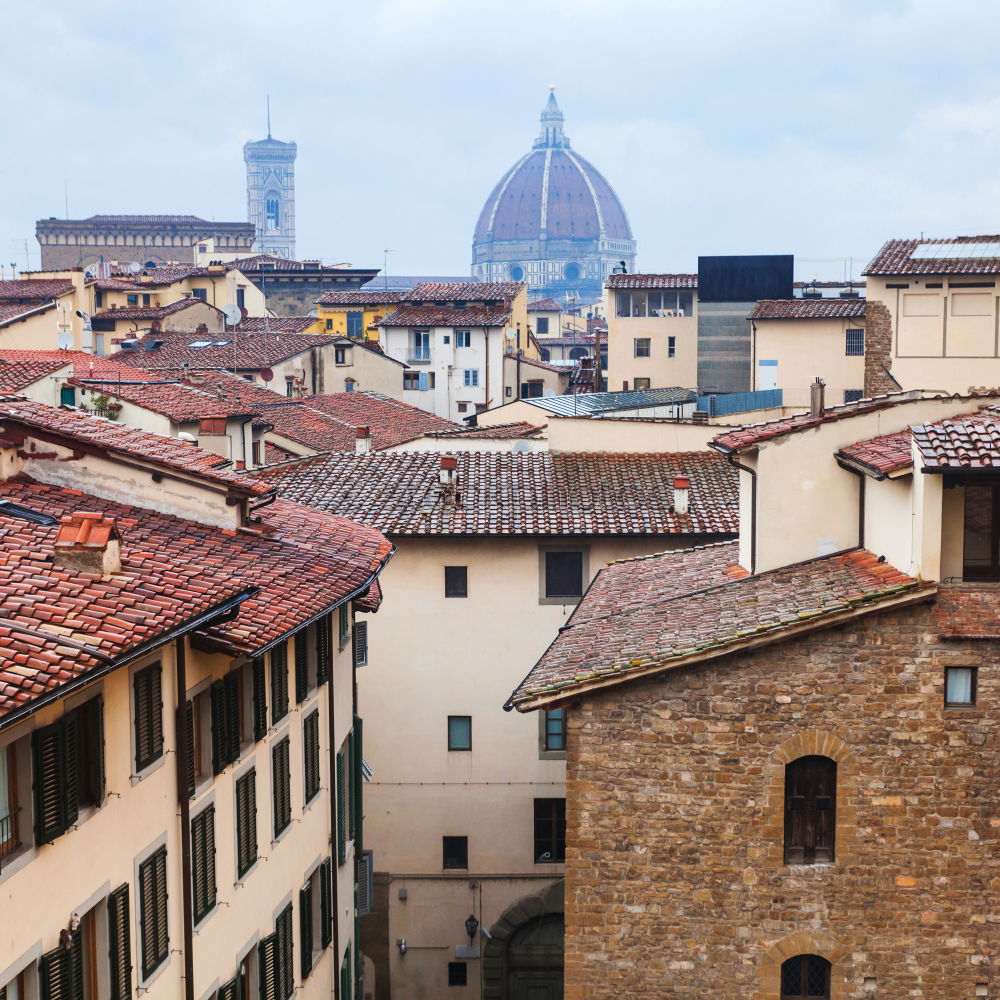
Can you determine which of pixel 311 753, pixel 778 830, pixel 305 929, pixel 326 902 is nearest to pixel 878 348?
pixel 778 830

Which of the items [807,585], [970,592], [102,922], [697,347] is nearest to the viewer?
[102,922]

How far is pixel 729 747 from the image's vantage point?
17.1m

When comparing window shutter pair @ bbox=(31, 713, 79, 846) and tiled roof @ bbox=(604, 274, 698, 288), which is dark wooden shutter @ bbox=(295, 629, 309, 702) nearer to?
window shutter pair @ bbox=(31, 713, 79, 846)

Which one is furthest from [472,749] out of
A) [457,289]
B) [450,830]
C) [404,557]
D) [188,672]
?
[457,289]

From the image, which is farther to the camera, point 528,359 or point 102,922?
point 528,359

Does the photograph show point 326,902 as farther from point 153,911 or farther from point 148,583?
point 148,583

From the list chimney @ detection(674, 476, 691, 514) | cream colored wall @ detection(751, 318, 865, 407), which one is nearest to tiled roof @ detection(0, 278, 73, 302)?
cream colored wall @ detection(751, 318, 865, 407)

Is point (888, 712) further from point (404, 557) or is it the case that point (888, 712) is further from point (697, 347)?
point (697, 347)

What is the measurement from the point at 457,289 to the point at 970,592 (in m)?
68.5

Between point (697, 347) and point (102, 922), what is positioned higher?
point (697, 347)

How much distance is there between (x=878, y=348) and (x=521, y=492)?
19180mm

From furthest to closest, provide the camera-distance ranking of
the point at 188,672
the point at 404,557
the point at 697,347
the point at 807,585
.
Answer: the point at 697,347 → the point at 404,557 → the point at 807,585 → the point at 188,672

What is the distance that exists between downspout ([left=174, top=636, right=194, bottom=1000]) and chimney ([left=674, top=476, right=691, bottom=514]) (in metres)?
16.6

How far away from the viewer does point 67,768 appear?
1122cm
